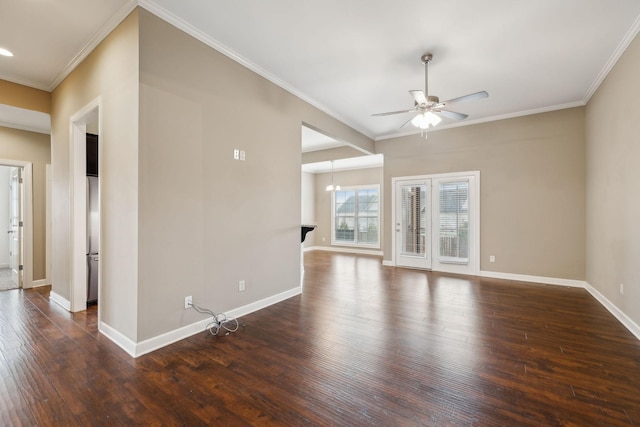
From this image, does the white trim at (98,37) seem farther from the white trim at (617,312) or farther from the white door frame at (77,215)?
the white trim at (617,312)

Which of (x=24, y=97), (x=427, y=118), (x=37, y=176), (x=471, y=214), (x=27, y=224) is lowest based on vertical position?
(x=27, y=224)

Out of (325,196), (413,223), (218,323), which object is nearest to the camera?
(218,323)

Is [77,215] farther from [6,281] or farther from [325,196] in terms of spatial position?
[325,196]

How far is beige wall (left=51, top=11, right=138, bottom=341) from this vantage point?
248 cm

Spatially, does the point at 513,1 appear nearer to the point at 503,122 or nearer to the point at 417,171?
the point at 503,122

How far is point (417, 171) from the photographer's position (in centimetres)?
630

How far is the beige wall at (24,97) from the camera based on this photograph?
3.68 metres

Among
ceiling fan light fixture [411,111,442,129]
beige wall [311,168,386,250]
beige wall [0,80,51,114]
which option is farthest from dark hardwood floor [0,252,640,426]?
beige wall [311,168,386,250]

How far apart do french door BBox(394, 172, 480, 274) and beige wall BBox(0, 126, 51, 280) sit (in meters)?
6.82

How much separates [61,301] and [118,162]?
100 inches

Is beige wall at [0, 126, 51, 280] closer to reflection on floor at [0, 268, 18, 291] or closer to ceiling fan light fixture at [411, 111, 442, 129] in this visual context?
reflection on floor at [0, 268, 18, 291]

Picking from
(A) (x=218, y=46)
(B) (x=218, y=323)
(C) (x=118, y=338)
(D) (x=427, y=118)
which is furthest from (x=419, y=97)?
(C) (x=118, y=338)

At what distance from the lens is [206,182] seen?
9.73 ft

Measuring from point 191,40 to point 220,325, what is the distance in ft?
9.85
